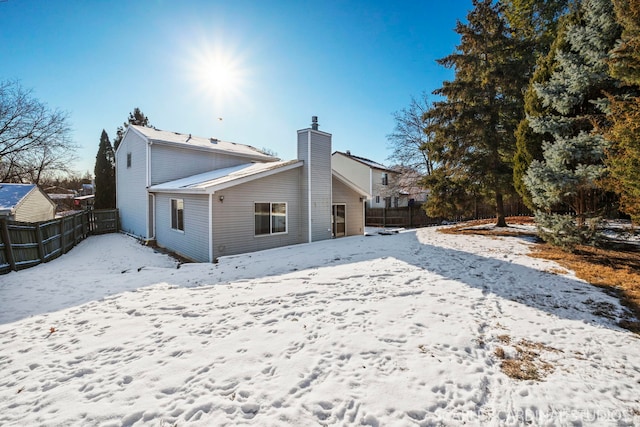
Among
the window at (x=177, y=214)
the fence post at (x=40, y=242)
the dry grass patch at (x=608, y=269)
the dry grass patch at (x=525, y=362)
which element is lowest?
the dry grass patch at (x=525, y=362)

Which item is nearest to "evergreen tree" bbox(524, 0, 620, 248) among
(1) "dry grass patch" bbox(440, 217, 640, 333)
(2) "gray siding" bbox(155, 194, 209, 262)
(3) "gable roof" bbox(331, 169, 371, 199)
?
(1) "dry grass patch" bbox(440, 217, 640, 333)

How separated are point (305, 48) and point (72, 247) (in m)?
13.6

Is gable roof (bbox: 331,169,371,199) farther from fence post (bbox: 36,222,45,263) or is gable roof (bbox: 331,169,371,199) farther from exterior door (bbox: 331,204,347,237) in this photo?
fence post (bbox: 36,222,45,263)

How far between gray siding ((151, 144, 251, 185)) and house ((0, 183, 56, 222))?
5.81 metres

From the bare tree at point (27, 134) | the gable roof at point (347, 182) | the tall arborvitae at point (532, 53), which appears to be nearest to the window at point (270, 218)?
the gable roof at point (347, 182)

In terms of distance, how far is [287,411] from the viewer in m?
2.51

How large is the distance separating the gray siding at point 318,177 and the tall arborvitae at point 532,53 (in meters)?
7.45

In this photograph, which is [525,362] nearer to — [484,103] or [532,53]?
[484,103]

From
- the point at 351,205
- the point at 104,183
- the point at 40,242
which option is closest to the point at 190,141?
the point at 40,242

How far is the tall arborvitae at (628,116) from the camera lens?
5336 millimetres

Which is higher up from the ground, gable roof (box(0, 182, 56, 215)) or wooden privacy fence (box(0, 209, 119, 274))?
gable roof (box(0, 182, 56, 215))

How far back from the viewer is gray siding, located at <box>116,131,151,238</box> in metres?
14.8

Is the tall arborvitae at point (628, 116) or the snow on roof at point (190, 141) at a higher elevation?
the snow on roof at point (190, 141)

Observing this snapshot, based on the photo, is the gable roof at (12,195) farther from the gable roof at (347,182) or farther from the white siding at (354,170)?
the white siding at (354,170)
